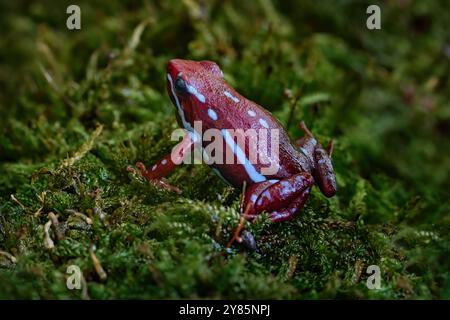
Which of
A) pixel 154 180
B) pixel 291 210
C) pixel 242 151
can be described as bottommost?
pixel 291 210

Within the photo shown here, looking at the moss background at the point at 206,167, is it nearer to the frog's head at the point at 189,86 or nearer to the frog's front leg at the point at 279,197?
→ the frog's front leg at the point at 279,197

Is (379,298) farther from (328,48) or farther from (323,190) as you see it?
(328,48)

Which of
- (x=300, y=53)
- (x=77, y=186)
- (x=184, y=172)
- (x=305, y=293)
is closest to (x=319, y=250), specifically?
(x=305, y=293)

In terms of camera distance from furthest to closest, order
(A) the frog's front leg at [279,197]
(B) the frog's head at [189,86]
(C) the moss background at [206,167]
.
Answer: (B) the frog's head at [189,86], (A) the frog's front leg at [279,197], (C) the moss background at [206,167]

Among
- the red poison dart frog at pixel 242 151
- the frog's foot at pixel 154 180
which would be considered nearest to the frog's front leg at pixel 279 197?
the red poison dart frog at pixel 242 151

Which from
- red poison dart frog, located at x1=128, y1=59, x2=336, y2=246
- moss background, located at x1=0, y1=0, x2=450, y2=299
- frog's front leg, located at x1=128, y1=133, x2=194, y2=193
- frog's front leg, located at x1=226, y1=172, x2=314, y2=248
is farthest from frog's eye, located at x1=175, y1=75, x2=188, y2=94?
frog's front leg, located at x1=226, y1=172, x2=314, y2=248

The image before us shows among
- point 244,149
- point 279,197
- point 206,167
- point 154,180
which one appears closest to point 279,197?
point 279,197

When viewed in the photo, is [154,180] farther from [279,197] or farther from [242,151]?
[279,197]
